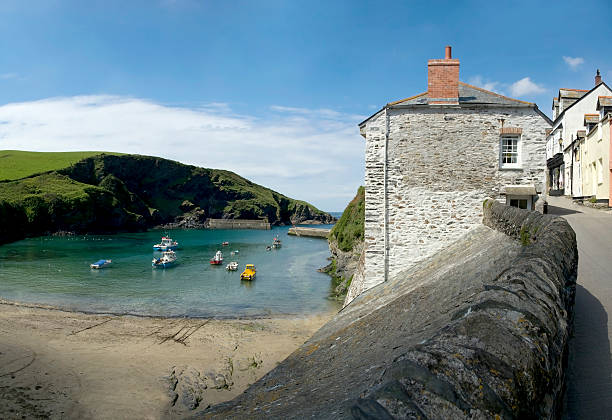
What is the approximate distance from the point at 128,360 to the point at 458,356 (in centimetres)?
2005

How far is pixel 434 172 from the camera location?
1477cm

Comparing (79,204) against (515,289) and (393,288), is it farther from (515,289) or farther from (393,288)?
(515,289)

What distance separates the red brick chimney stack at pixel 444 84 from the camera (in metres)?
14.6

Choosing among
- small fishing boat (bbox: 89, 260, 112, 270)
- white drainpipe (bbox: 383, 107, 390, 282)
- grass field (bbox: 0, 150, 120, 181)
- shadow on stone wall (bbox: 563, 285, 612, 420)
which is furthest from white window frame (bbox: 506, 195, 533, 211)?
grass field (bbox: 0, 150, 120, 181)

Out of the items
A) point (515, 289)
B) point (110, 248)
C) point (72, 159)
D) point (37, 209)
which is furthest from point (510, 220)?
point (72, 159)

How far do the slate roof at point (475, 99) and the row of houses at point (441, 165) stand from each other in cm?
3

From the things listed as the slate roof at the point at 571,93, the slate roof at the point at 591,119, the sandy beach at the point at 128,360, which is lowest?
the sandy beach at the point at 128,360

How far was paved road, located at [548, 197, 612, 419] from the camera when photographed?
3678 mm

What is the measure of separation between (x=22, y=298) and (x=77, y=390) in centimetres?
2110

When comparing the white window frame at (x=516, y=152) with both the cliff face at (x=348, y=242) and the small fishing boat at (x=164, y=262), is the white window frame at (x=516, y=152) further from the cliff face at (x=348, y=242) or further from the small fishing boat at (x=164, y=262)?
the small fishing boat at (x=164, y=262)

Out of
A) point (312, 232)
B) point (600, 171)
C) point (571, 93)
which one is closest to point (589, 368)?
point (600, 171)

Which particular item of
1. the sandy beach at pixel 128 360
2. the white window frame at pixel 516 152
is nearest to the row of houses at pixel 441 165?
the white window frame at pixel 516 152

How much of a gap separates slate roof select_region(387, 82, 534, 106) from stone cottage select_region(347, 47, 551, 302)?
4 centimetres

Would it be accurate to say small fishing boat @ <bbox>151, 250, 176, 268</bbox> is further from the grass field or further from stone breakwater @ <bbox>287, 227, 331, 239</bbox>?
the grass field
